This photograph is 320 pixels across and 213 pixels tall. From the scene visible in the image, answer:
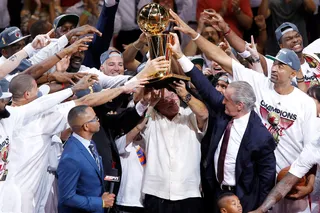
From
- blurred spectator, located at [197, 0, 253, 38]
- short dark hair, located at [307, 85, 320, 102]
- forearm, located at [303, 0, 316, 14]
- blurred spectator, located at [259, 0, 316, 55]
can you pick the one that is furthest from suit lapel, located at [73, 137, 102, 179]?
forearm, located at [303, 0, 316, 14]

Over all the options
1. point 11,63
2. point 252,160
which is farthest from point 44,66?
Answer: point 252,160

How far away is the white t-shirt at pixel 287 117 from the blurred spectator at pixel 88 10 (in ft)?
9.99

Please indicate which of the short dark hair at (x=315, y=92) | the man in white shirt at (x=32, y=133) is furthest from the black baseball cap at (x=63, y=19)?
the short dark hair at (x=315, y=92)

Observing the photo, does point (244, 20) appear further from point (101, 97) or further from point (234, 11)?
point (101, 97)

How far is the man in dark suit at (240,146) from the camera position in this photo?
7.64m

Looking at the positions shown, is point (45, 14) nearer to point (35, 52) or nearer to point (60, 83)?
point (35, 52)

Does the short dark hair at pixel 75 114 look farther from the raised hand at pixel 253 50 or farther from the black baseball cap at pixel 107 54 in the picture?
the raised hand at pixel 253 50

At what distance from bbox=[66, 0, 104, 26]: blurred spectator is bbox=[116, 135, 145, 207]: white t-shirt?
2678 millimetres

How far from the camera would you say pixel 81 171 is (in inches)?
285

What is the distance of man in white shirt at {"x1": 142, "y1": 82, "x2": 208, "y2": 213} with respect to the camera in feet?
25.8

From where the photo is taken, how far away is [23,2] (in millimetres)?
10914

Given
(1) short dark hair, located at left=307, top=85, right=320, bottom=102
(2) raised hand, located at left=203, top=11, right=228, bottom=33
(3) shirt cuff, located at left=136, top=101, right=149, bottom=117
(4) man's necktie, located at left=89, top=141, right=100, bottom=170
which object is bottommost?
(4) man's necktie, located at left=89, top=141, right=100, bottom=170

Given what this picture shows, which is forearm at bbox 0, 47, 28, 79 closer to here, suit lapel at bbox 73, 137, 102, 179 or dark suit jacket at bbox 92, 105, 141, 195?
dark suit jacket at bbox 92, 105, 141, 195

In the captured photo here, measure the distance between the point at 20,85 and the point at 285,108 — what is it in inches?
95.3
